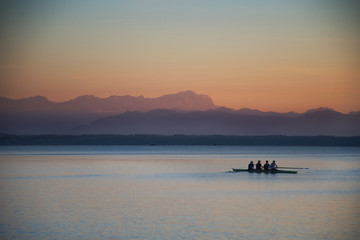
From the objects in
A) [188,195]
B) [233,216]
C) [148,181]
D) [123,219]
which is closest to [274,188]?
[188,195]

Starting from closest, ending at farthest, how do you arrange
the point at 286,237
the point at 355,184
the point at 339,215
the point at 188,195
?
1. the point at 286,237
2. the point at 339,215
3. the point at 188,195
4. the point at 355,184

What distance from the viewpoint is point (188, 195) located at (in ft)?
139

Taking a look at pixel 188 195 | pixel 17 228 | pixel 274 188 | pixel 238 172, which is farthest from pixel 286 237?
pixel 238 172

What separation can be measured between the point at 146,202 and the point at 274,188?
1499cm

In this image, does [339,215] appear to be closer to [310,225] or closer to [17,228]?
[310,225]

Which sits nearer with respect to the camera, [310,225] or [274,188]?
[310,225]

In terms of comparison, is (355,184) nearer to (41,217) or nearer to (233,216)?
(233,216)

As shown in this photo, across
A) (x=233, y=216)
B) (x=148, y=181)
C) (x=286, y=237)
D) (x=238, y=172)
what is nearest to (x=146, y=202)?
(x=233, y=216)

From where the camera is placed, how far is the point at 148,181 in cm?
5625

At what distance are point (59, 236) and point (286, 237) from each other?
34.4ft

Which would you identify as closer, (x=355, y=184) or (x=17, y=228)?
(x=17, y=228)

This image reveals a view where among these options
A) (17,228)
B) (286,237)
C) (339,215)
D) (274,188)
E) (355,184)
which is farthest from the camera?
(355,184)

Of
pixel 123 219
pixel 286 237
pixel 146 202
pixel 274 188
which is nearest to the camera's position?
pixel 286 237

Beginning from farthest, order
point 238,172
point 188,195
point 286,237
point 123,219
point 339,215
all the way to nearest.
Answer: point 238,172 < point 188,195 < point 339,215 < point 123,219 < point 286,237
